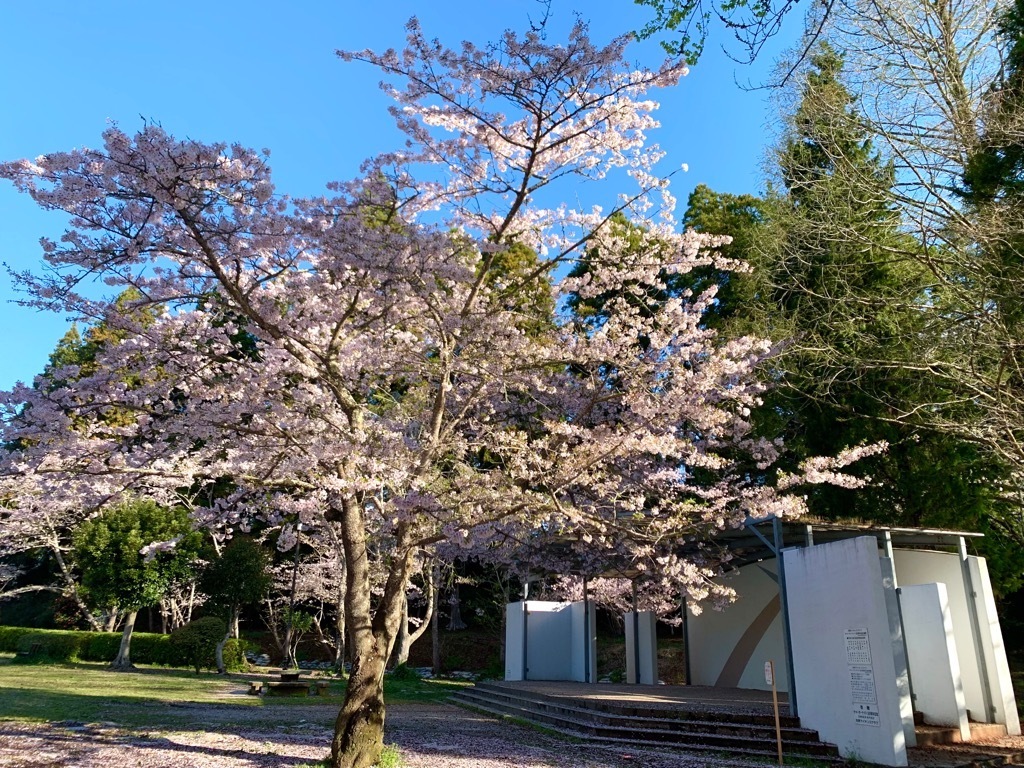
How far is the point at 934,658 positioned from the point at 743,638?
5.48 m

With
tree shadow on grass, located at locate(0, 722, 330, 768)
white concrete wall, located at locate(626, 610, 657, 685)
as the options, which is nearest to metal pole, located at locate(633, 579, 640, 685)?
white concrete wall, located at locate(626, 610, 657, 685)

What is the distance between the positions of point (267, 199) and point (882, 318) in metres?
10.1

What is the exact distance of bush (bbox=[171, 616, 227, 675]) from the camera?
19797mm

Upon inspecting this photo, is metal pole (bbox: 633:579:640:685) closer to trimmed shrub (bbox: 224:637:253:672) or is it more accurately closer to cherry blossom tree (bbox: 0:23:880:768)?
cherry blossom tree (bbox: 0:23:880:768)

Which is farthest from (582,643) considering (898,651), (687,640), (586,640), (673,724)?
(898,651)

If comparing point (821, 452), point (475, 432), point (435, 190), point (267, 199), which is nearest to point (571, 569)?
point (821, 452)

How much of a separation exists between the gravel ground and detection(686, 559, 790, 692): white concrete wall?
4811 millimetres

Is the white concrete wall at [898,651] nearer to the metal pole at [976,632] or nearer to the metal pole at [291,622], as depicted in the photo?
the metal pole at [976,632]

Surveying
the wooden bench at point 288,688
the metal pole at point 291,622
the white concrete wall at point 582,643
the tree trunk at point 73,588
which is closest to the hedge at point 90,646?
the tree trunk at point 73,588

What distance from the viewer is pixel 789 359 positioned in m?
12.5

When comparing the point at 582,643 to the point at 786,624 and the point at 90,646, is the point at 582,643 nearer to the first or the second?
the point at 786,624

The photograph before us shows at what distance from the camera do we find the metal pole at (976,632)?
9805 mm

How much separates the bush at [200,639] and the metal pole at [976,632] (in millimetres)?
18175

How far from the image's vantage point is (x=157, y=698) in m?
11.9
